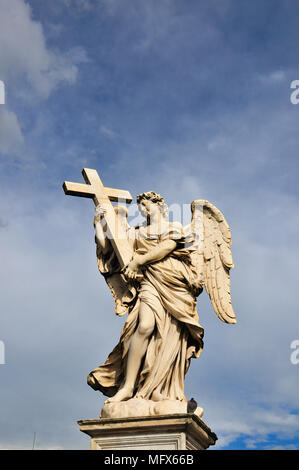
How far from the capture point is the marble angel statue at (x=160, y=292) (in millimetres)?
8578

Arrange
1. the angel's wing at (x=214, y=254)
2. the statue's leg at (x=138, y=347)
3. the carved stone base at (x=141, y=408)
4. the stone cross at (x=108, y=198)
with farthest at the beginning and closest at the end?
the stone cross at (x=108, y=198)
the angel's wing at (x=214, y=254)
the statue's leg at (x=138, y=347)
the carved stone base at (x=141, y=408)

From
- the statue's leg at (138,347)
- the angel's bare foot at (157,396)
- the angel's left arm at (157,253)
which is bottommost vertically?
the angel's bare foot at (157,396)

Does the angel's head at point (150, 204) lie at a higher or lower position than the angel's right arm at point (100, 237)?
higher

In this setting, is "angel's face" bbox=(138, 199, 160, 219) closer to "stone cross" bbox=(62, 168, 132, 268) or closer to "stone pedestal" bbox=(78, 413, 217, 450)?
"stone cross" bbox=(62, 168, 132, 268)

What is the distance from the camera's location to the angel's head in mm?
9500

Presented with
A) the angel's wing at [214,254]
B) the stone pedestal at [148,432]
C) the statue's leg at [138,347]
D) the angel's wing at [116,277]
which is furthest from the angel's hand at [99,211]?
the stone pedestal at [148,432]

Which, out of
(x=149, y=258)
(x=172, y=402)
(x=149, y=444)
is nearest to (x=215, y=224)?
(x=149, y=258)

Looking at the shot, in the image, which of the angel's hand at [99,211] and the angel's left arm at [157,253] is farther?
the angel's hand at [99,211]

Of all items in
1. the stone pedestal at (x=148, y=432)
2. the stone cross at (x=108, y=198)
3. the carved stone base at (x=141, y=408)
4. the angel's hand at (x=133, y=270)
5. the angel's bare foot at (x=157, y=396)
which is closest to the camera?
the stone pedestal at (x=148, y=432)

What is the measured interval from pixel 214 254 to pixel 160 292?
1132 mm

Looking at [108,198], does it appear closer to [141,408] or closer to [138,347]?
[138,347]

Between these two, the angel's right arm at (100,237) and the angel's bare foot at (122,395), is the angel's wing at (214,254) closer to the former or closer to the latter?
the angel's right arm at (100,237)

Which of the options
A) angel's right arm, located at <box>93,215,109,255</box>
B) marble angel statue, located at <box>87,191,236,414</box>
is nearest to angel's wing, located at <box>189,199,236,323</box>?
marble angel statue, located at <box>87,191,236,414</box>

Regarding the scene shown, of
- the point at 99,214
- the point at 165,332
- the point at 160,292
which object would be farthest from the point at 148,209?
the point at 165,332
